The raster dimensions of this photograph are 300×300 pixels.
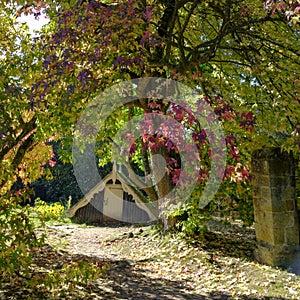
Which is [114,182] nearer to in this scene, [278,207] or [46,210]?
[46,210]

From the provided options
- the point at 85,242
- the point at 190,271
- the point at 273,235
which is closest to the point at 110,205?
the point at 85,242

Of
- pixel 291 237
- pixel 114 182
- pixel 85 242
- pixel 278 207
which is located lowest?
pixel 85 242

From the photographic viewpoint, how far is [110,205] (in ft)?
68.3

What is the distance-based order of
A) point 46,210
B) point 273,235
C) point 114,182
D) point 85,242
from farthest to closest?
1. point 114,182
2. point 85,242
3. point 46,210
4. point 273,235

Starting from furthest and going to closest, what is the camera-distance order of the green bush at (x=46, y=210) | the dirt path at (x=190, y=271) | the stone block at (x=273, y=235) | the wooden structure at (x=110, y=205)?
the wooden structure at (x=110, y=205), the stone block at (x=273, y=235), the dirt path at (x=190, y=271), the green bush at (x=46, y=210)

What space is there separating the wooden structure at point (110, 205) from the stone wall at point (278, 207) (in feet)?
43.5

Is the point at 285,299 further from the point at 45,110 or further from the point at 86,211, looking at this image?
the point at 86,211

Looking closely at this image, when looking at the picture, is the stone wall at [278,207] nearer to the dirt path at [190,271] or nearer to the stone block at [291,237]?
the stone block at [291,237]

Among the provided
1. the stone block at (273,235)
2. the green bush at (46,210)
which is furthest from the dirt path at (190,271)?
the green bush at (46,210)

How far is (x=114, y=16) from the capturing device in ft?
18.9

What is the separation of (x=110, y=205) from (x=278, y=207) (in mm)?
15032

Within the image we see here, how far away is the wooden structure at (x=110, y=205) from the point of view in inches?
793

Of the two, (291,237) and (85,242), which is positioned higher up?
(291,237)

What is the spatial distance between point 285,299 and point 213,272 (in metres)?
1.77
